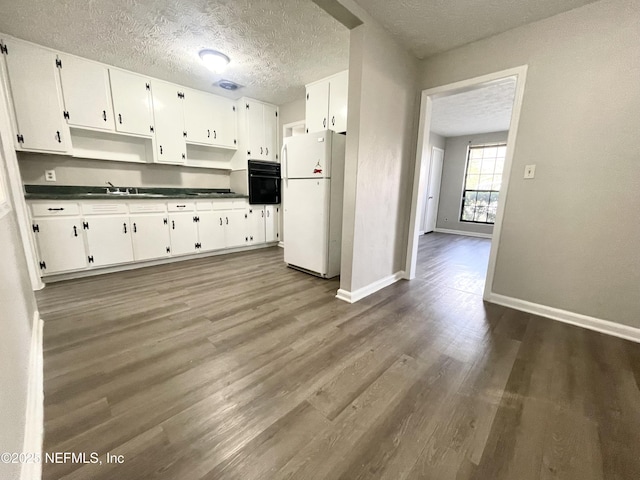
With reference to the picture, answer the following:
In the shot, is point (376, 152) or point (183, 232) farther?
point (183, 232)

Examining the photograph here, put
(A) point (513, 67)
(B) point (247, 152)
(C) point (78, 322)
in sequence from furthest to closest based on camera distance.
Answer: (B) point (247, 152)
(A) point (513, 67)
(C) point (78, 322)

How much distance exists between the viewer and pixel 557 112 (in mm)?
2045

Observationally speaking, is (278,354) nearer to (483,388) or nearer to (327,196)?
(483,388)

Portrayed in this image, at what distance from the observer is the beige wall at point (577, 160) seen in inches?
71.7

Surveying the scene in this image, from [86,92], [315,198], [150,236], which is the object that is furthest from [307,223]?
[86,92]

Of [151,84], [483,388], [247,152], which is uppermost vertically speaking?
[151,84]

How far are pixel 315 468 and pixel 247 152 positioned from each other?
4.22m

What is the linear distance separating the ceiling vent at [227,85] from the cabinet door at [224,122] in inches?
15.5

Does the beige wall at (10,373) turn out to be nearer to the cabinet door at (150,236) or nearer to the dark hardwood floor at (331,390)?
the dark hardwood floor at (331,390)

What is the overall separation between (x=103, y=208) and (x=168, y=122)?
4.88 ft

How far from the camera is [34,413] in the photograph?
1.11 metres

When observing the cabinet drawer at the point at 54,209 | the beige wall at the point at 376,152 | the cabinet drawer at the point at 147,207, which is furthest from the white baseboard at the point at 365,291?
the cabinet drawer at the point at 54,209

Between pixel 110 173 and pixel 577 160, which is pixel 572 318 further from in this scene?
pixel 110 173

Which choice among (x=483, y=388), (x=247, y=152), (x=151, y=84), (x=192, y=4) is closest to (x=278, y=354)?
(x=483, y=388)
